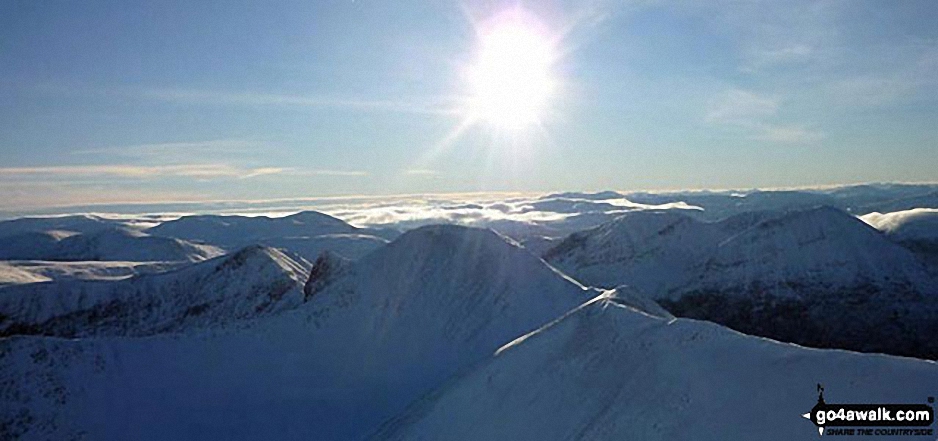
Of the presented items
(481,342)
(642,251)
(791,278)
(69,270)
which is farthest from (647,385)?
(69,270)

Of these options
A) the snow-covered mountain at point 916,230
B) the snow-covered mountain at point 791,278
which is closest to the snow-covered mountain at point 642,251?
the snow-covered mountain at point 791,278

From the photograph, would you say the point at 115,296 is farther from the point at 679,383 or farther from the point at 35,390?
the point at 679,383

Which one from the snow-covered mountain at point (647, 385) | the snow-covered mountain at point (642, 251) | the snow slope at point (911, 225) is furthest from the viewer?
the snow slope at point (911, 225)

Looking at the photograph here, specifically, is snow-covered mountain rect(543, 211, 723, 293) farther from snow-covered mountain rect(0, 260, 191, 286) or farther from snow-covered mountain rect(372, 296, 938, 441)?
snow-covered mountain rect(0, 260, 191, 286)

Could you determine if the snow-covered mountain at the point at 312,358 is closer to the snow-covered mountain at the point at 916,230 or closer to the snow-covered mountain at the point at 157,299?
the snow-covered mountain at the point at 157,299

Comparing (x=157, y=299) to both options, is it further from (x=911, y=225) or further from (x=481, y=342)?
(x=911, y=225)

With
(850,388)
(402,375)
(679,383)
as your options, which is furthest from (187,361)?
(850,388)

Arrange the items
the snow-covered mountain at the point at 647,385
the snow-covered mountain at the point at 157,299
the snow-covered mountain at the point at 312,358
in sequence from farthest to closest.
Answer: the snow-covered mountain at the point at 157,299 < the snow-covered mountain at the point at 312,358 < the snow-covered mountain at the point at 647,385
